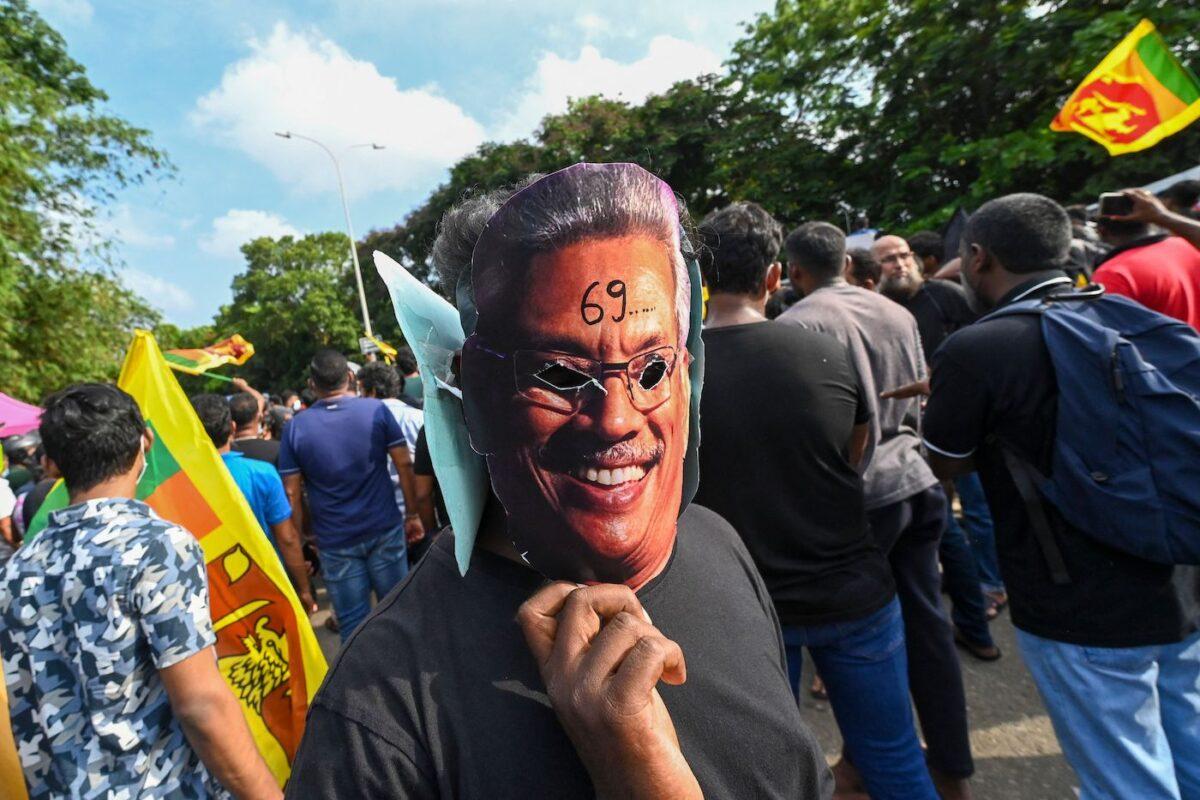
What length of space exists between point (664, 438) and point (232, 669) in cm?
204

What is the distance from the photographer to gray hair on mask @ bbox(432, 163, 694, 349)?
854 millimetres

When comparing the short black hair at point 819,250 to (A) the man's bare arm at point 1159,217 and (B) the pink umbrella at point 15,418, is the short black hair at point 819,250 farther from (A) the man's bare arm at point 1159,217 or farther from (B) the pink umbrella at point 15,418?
(B) the pink umbrella at point 15,418

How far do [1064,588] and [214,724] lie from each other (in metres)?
2.19

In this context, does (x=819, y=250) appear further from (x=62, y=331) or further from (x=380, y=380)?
(x=62, y=331)

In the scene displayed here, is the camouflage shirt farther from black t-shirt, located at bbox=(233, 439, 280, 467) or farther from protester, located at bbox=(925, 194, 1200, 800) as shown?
black t-shirt, located at bbox=(233, 439, 280, 467)

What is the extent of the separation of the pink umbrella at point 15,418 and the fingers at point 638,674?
671 centimetres

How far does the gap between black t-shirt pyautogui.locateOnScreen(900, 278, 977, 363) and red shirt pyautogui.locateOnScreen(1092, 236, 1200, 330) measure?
112 cm

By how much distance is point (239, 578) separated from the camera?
2281 millimetres

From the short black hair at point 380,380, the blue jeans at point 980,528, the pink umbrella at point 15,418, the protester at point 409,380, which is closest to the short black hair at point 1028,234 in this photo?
the blue jeans at point 980,528

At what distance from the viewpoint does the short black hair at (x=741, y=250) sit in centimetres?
194

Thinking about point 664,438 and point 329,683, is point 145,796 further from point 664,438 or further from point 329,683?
point 664,438

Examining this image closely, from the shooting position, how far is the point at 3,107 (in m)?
7.90

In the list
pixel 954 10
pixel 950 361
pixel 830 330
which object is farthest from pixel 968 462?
pixel 954 10

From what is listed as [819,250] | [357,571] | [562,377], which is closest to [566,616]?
[562,377]
